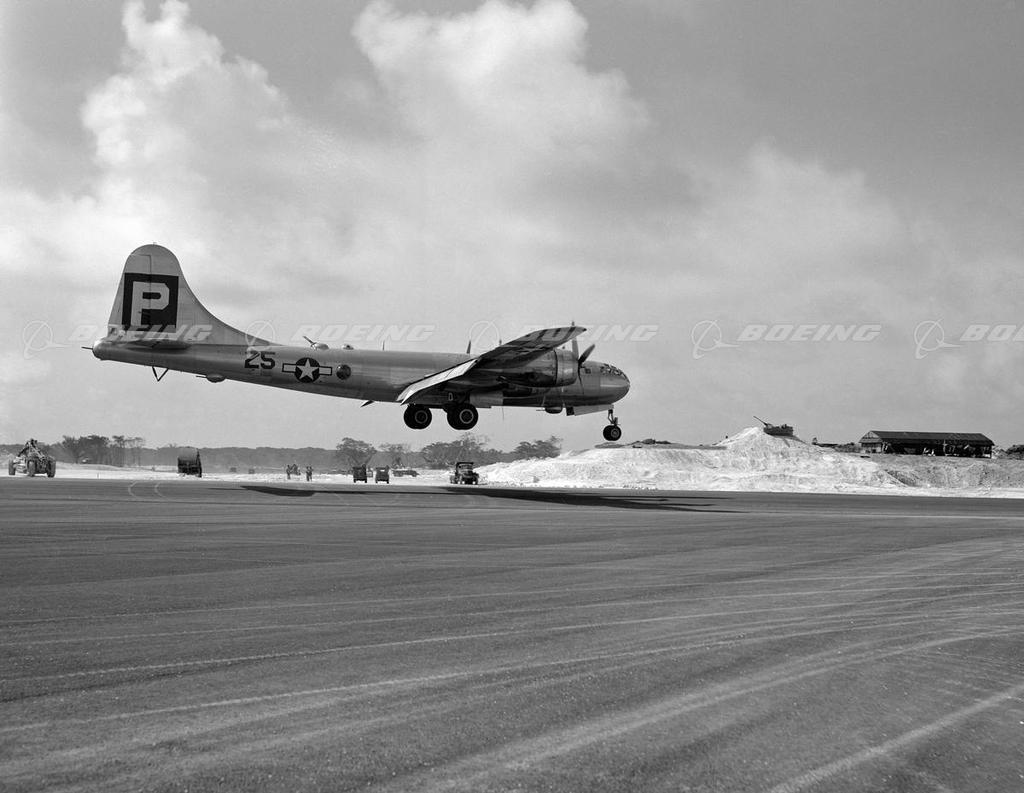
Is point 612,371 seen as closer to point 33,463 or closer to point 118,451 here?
point 33,463

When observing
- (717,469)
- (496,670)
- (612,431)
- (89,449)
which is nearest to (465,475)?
(612,431)

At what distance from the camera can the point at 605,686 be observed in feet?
20.4

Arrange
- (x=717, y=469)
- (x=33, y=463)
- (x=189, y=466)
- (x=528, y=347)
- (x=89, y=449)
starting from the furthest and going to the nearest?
(x=89, y=449), (x=717, y=469), (x=189, y=466), (x=33, y=463), (x=528, y=347)

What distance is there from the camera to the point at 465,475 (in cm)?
7131

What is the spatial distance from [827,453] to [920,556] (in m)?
95.5

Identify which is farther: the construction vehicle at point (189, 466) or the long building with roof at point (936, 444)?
the long building with roof at point (936, 444)

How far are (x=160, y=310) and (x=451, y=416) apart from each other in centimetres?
1549

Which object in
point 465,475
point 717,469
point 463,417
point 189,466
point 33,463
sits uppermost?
point 463,417

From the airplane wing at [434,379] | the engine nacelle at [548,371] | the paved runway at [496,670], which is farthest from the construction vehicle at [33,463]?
the paved runway at [496,670]

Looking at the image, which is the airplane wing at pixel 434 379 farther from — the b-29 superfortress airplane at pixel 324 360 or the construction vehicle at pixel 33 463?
the construction vehicle at pixel 33 463

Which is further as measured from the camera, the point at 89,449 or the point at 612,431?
the point at 89,449

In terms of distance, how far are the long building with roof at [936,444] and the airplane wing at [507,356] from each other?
92162mm

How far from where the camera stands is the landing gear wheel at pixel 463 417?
4244 cm

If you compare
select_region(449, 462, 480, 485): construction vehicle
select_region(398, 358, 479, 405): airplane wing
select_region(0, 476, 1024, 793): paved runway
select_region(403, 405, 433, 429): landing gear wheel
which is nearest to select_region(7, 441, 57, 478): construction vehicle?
select_region(449, 462, 480, 485): construction vehicle
